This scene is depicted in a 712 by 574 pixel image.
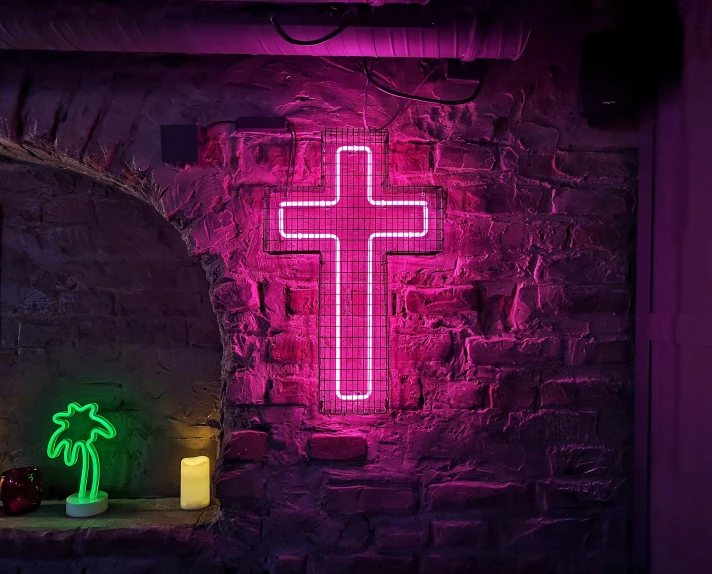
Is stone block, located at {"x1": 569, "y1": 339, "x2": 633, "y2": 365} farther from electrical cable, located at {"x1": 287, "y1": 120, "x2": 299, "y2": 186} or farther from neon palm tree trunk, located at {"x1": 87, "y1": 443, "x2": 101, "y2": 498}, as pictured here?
neon palm tree trunk, located at {"x1": 87, "y1": 443, "x2": 101, "y2": 498}

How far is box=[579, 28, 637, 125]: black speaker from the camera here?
1.90m

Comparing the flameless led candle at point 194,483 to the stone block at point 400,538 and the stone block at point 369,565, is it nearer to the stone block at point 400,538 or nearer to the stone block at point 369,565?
the stone block at point 369,565

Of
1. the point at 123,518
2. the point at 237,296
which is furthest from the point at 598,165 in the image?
the point at 123,518

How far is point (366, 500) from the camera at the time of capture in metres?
1.96

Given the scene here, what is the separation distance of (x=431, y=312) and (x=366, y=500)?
0.75 metres

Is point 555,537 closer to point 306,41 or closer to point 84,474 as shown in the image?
point 84,474

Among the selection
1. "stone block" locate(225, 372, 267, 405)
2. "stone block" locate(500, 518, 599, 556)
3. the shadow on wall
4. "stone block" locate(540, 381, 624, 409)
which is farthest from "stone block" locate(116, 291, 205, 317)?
"stone block" locate(500, 518, 599, 556)

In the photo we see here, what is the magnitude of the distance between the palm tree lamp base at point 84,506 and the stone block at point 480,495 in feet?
4.47

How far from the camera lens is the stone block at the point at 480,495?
1961 millimetres

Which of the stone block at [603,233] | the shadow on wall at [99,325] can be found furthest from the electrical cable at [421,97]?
the shadow on wall at [99,325]

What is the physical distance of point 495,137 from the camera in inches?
79.0

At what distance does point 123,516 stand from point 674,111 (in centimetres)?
261

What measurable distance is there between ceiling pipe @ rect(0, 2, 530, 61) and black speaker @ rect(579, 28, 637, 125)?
339 millimetres

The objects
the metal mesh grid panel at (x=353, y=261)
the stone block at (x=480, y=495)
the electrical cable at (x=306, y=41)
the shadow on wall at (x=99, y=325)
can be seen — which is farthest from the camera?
the shadow on wall at (x=99, y=325)
